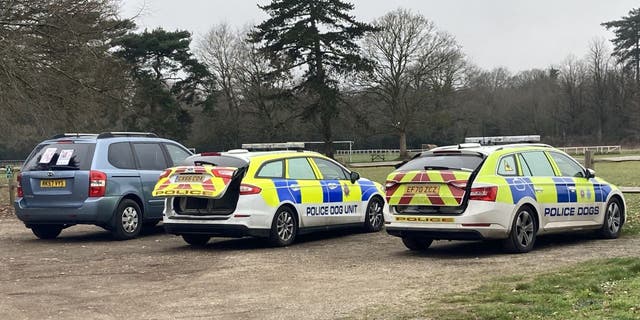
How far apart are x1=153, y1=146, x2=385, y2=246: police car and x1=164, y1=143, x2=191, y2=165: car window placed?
8.73ft

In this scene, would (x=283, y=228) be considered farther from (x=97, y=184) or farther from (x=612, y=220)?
(x=612, y=220)

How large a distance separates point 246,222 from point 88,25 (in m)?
14.4

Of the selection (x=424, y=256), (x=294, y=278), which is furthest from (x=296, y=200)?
(x=294, y=278)

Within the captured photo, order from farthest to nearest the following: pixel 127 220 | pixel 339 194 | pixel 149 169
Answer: pixel 149 169, pixel 127 220, pixel 339 194

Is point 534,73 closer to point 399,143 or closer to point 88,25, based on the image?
point 399,143

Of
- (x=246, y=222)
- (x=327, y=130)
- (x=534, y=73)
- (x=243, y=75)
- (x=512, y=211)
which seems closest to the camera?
(x=512, y=211)

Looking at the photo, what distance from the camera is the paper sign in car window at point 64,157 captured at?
13.4 metres

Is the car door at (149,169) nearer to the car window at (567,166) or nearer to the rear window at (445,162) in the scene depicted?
the rear window at (445,162)

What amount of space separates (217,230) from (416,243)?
9.35ft

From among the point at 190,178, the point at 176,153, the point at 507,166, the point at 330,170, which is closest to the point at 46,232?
the point at 176,153

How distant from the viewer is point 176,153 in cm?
1545

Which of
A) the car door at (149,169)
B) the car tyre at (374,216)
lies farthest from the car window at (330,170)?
the car door at (149,169)

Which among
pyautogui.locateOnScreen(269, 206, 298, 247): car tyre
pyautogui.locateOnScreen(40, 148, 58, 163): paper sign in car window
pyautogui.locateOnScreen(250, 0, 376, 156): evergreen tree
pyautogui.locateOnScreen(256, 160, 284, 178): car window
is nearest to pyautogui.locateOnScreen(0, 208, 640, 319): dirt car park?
pyautogui.locateOnScreen(269, 206, 298, 247): car tyre

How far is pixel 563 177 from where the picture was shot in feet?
38.3
